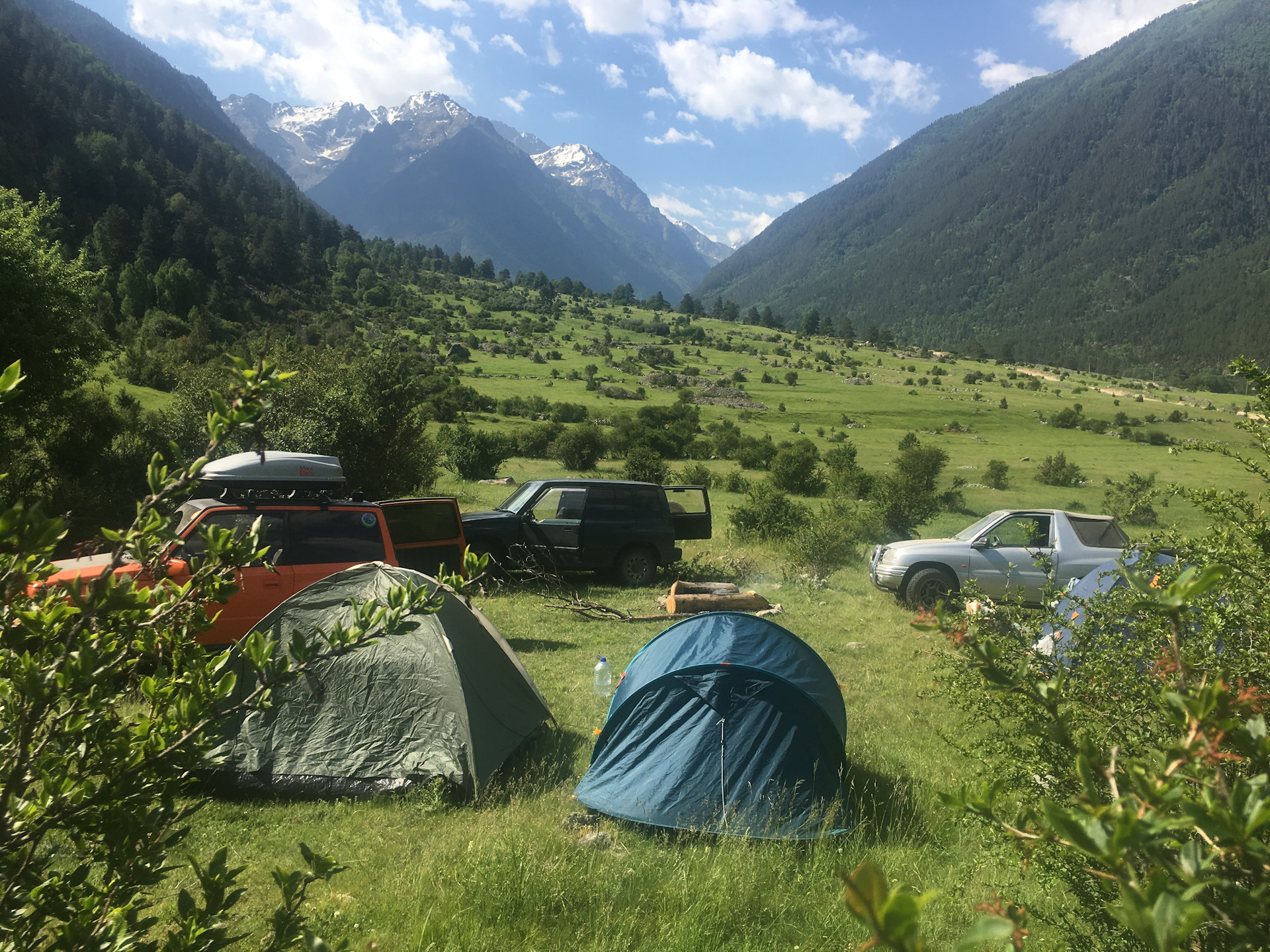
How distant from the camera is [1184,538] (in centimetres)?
374

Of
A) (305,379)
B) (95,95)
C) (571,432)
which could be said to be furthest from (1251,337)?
(95,95)

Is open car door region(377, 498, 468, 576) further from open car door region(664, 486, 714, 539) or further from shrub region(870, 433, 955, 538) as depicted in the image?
shrub region(870, 433, 955, 538)

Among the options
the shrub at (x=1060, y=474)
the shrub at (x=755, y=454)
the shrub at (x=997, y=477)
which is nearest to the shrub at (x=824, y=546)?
the shrub at (x=997, y=477)

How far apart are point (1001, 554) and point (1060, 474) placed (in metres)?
27.9

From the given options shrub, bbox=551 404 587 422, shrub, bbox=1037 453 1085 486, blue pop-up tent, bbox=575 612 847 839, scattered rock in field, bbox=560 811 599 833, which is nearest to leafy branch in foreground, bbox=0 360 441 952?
scattered rock in field, bbox=560 811 599 833

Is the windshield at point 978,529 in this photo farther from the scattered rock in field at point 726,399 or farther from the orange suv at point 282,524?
the scattered rock in field at point 726,399

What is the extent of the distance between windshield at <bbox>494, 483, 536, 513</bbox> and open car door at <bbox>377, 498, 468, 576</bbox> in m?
1.99

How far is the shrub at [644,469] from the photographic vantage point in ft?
91.3

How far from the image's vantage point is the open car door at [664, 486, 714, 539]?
1389 cm

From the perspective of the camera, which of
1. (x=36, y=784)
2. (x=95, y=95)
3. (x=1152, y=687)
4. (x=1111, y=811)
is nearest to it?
(x=1111, y=811)

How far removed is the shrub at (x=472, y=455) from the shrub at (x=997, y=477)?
23660 millimetres

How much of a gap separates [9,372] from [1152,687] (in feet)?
13.4

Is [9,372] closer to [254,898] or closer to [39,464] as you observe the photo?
[254,898]

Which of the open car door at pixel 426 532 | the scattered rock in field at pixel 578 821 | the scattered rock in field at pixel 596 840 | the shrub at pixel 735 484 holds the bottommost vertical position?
the shrub at pixel 735 484
